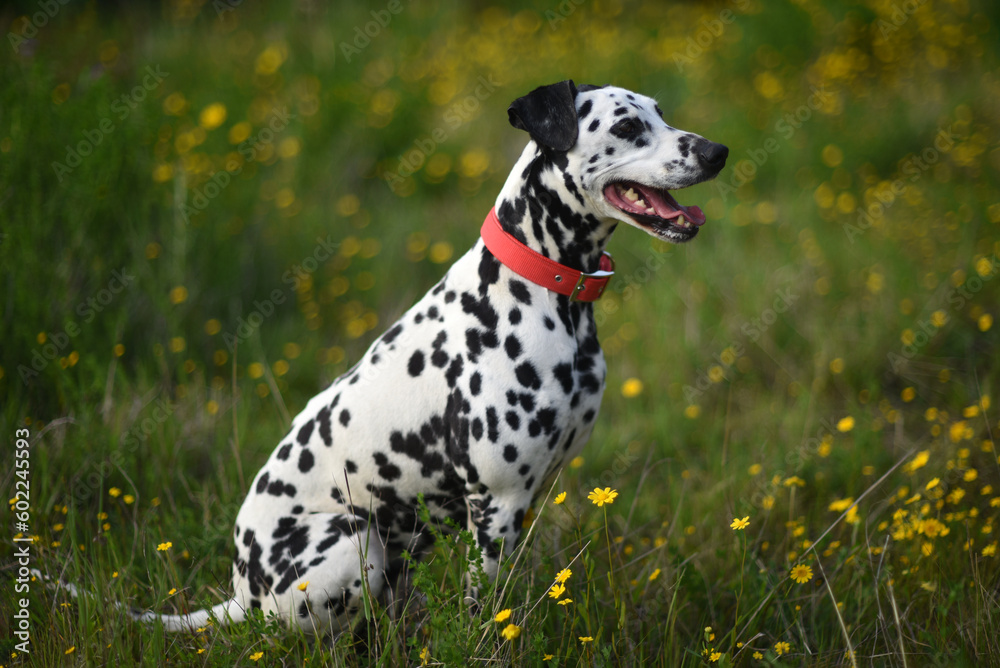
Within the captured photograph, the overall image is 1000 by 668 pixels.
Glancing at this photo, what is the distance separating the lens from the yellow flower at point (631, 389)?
3.84 meters

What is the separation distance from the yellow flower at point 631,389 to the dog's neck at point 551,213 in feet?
5.15

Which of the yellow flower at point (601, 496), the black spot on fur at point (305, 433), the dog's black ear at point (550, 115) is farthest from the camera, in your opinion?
the black spot on fur at point (305, 433)

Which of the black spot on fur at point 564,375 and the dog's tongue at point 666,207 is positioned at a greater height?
the dog's tongue at point 666,207

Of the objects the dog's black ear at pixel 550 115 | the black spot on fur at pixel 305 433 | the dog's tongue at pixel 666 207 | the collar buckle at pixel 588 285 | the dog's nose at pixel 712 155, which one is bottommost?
the black spot on fur at pixel 305 433

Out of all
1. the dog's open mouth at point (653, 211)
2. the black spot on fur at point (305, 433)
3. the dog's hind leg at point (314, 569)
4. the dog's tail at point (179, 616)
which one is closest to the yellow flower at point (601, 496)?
the dog's hind leg at point (314, 569)

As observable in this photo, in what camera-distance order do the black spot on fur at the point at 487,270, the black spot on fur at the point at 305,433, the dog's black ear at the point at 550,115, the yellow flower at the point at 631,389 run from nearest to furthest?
the dog's black ear at the point at 550,115, the black spot on fur at the point at 487,270, the black spot on fur at the point at 305,433, the yellow flower at the point at 631,389

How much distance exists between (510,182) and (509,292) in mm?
390

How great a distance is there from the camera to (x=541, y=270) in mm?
2301

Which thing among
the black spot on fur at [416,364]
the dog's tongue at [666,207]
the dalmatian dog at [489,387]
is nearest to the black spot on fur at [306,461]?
the dalmatian dog at [489,387]

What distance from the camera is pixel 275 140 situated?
6102mm

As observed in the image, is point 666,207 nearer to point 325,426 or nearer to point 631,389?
point 325,426

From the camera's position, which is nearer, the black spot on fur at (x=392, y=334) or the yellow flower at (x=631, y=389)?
the black spot on fur at (x=392, y=334)

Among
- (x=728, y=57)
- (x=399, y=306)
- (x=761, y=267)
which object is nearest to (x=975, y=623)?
(x=761, y=267)

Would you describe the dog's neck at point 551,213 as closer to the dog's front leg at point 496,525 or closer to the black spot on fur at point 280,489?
the dog's front leg at point 496,525
